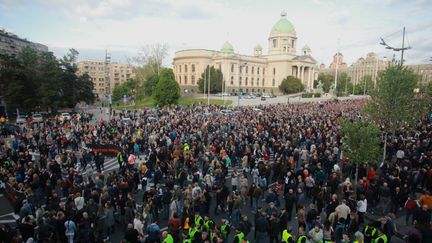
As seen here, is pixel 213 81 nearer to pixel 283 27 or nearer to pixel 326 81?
pixel 283 27

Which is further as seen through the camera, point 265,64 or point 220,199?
point 265,64

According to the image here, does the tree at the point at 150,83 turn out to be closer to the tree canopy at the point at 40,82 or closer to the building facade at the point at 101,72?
the tree canopy at the point at 40,82

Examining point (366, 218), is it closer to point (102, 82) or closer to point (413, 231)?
point (413, 231)

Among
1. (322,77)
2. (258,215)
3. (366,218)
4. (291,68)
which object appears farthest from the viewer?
(322,77)

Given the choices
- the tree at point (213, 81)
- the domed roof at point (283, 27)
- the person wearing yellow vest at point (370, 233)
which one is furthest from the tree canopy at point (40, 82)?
the domed roof at point (283, 27)

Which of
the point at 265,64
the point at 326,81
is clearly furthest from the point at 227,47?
the point at 326,81

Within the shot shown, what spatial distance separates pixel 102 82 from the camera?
137375mm

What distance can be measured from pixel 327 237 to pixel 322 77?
112533mm

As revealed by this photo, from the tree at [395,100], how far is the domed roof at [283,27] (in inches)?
3595

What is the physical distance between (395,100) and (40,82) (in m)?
40.4

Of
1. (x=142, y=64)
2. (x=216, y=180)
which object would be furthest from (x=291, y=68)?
(x=216, y=180)

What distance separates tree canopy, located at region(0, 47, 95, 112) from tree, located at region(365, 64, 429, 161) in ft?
→ 120

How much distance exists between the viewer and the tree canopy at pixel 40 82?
35406 mm

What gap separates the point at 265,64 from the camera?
105m
